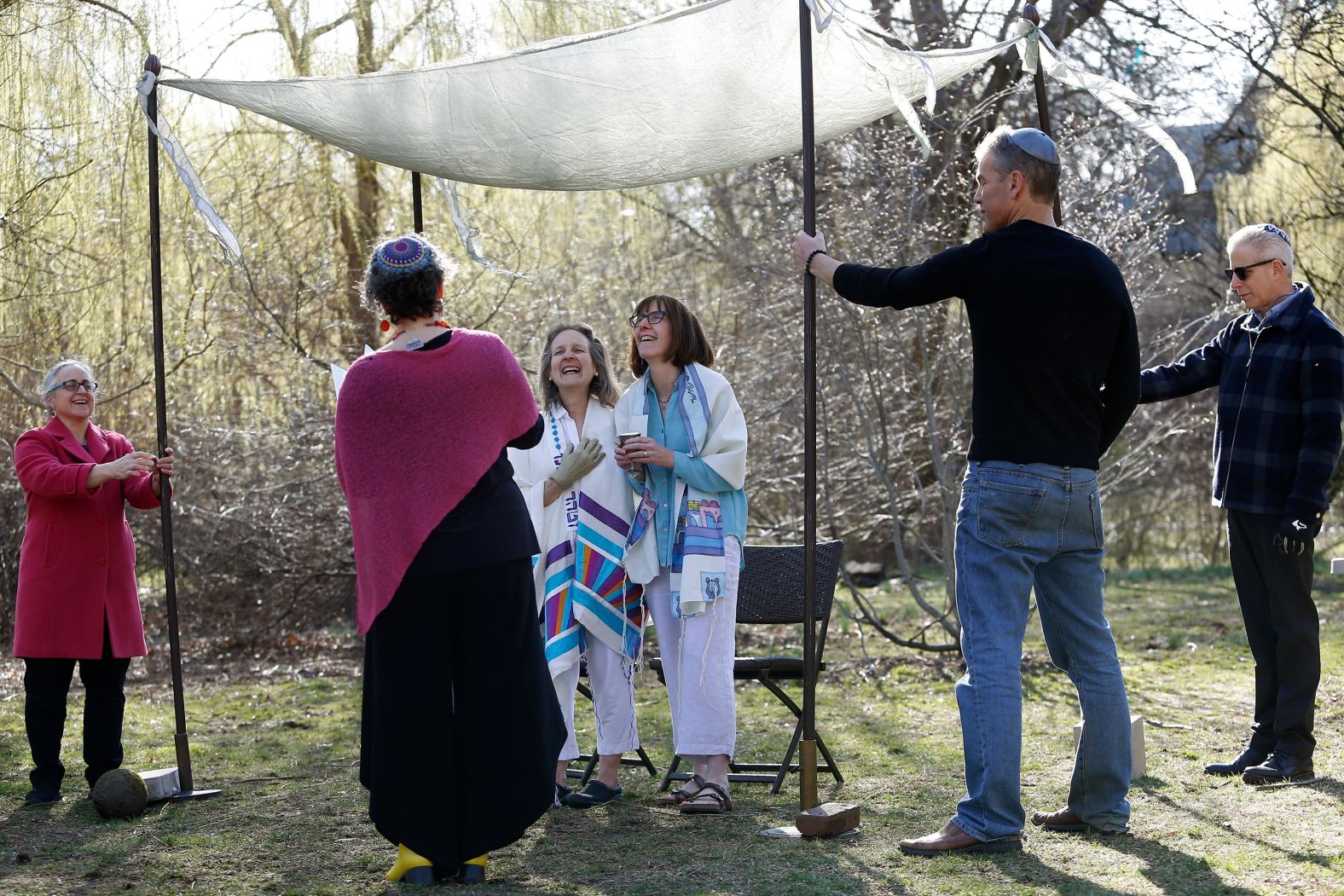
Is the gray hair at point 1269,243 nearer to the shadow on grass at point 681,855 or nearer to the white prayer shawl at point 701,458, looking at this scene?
the white prayer shawl at point 701,458

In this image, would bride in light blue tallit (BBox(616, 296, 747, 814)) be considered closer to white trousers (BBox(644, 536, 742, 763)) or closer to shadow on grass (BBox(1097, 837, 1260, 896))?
white trousers (BBox(644, 536, 742, 763))

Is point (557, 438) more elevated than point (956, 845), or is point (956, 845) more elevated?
point (557, 438)

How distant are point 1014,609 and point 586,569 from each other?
160 cm

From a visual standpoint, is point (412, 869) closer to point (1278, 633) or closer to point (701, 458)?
point (701, 458)

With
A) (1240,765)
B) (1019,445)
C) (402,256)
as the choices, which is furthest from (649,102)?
(1240,765)

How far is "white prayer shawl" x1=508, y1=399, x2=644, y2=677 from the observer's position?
4699mm

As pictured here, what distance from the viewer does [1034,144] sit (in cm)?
369

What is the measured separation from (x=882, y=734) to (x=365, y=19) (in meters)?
6.51

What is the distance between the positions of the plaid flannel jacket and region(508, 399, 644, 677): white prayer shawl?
1842 mm

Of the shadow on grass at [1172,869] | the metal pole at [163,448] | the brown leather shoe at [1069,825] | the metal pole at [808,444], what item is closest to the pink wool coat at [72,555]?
the metal pole at [163,448]

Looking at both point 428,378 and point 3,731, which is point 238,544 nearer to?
point 3,731

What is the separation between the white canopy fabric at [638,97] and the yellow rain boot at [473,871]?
8.19 feet

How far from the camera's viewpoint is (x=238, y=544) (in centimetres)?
949

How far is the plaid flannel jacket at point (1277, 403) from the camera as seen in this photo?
4.57 meters
